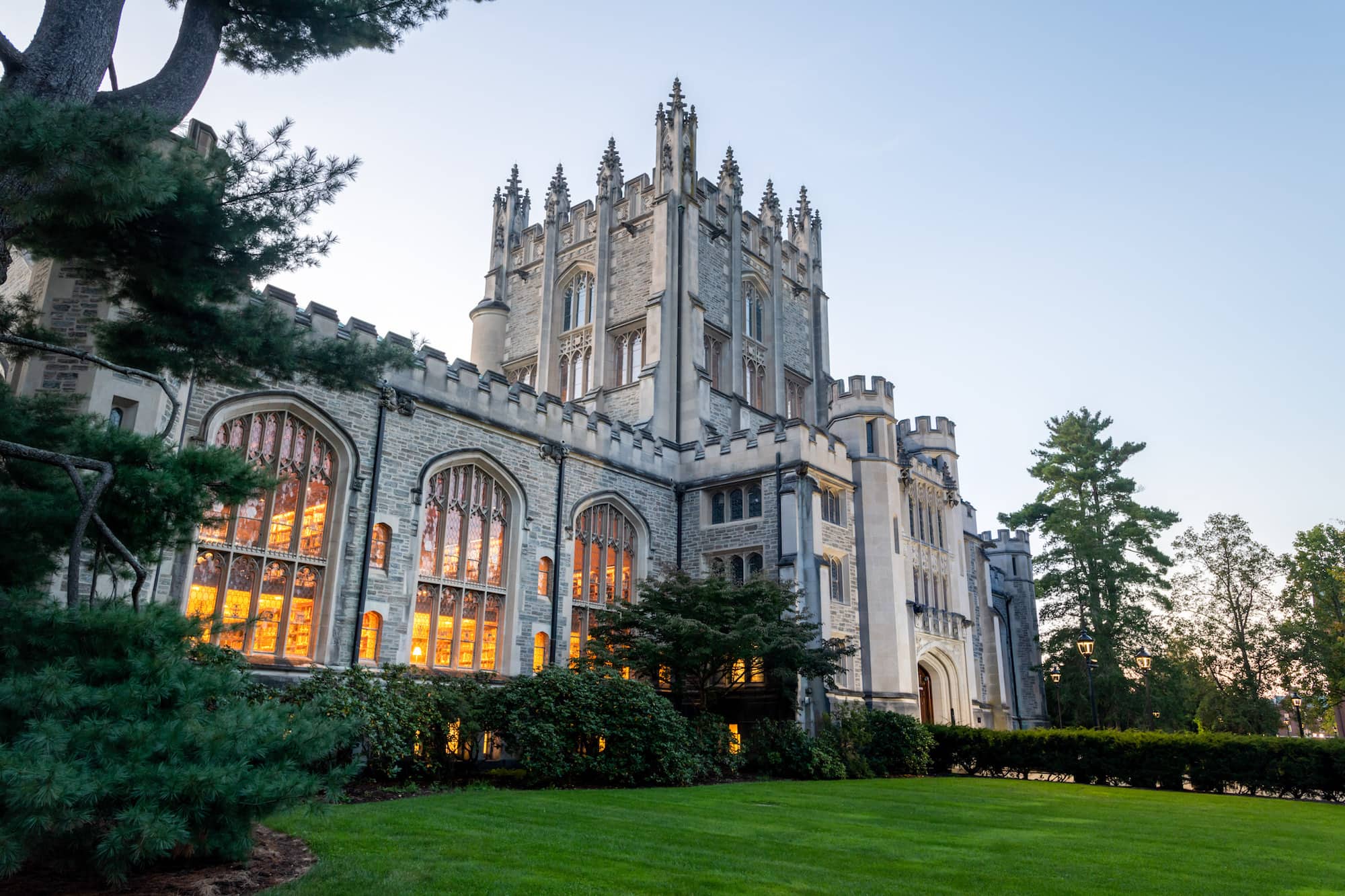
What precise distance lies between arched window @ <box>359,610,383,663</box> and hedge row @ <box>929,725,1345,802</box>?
13.7 m

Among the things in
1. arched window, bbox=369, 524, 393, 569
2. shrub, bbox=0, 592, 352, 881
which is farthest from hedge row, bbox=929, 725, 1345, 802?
shrub, bbox=0, 592, 352, 881

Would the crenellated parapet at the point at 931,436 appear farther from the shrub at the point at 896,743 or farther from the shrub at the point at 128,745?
the shrub at the point at 128,745

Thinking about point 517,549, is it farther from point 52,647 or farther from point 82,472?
point 52,647

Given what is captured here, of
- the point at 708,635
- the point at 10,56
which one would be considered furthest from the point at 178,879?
the point at 708,635

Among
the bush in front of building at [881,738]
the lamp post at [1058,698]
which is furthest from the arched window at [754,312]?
the lamp post at [1058,698]

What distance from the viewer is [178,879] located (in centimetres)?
538

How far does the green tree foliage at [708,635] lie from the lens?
16906 millimetres

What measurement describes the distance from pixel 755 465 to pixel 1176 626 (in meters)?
22.9

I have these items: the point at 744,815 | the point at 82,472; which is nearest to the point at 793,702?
the point at 744,815

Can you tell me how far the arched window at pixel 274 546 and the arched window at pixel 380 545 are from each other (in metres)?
0.71

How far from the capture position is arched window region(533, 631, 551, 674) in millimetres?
18359

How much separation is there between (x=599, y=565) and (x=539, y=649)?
285 centimetres

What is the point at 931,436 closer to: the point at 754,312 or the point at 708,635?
the point at 754,312

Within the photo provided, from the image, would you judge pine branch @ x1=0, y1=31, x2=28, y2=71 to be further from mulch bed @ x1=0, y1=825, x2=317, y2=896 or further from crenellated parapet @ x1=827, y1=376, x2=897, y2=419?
A: crenellated parapet @ x1=827, y1=376, x2=897, y2=419
